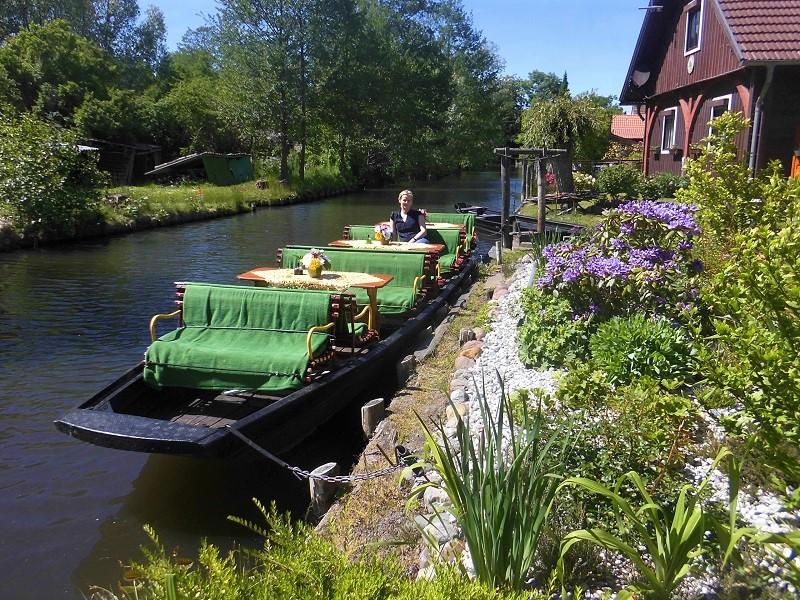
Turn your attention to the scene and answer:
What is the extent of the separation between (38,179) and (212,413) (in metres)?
15.3

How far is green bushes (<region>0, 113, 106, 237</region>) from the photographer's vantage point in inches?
728

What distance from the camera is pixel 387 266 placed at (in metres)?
9.45

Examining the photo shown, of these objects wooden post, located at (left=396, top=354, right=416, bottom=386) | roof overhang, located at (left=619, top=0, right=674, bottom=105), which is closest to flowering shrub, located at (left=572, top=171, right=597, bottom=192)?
roof overhang, located at (left=619, top=0, right=674, bottom=105)

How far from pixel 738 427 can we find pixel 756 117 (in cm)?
1407

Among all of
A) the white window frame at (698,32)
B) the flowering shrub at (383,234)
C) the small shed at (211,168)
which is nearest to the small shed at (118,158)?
the small shed at (211,168)

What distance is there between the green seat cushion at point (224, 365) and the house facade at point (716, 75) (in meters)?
9.24

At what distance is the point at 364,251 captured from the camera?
371 inches

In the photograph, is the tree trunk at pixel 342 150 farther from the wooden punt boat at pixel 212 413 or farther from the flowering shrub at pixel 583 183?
the wooden punt boat at pixel 212 413

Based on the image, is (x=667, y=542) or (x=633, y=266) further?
(x=633, y=266)

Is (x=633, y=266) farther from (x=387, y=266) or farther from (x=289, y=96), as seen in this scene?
(x=289, y=96)

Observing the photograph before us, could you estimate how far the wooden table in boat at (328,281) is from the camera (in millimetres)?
7497

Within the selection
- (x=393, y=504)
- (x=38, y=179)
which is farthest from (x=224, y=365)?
(x=38, y=179)

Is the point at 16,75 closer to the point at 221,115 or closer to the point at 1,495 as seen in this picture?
the point at 221,115

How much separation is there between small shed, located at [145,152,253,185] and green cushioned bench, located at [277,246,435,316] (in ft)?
91.5
